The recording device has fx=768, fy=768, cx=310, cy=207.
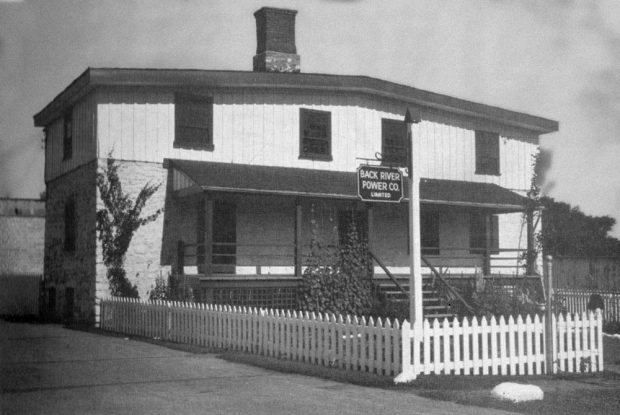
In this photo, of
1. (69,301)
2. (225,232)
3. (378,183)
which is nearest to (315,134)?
(225,232)

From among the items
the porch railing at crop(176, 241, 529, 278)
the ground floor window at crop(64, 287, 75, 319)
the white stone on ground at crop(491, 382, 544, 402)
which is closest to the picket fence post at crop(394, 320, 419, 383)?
the white stone on ground at crop(491, 382, 544, 402)

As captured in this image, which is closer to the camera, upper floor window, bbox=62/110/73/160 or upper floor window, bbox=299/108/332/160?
upper floor window, bbox=299/108/332/160

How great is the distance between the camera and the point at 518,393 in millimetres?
9141

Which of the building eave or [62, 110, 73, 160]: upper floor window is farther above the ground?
the building eave

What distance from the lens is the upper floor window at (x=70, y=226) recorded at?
849 inches

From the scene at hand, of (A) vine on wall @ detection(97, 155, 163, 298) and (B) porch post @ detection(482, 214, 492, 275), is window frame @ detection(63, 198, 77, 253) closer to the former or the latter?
(A) vine on wall @ detection(97, 155, 163, 298)

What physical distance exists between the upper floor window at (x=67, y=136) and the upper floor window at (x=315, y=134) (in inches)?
260

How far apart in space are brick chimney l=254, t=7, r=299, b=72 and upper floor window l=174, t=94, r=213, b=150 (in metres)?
2.58

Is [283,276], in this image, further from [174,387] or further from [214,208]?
[174,387]

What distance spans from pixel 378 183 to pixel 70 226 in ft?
44.6

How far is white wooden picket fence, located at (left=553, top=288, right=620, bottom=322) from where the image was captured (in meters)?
21.4

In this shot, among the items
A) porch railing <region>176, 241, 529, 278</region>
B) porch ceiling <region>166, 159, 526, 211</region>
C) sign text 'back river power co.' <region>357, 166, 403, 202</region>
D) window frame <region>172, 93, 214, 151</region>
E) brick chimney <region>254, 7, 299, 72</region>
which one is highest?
brick chimney <region>254, 7, 299, 72</region>

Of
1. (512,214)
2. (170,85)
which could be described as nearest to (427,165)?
(512,214)

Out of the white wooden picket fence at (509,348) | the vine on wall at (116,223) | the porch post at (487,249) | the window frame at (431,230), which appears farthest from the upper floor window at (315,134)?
the white wooden picket fence at (509,348)
